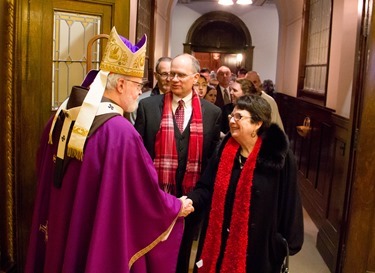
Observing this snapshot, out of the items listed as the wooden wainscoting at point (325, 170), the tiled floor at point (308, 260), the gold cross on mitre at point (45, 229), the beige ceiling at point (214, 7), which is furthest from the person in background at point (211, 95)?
the beige ceiling at point (214, 7)

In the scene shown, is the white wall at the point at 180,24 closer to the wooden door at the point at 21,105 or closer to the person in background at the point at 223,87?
the person in background at the point at 223,87

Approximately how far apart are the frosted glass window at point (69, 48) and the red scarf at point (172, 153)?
0.79 metres

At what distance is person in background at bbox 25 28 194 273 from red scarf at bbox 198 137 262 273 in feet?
0.89

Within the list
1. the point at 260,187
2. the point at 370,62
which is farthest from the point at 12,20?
the point at 370,62

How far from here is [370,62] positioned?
2750 millimetres

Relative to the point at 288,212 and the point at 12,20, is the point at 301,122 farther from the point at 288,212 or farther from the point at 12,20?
the point at 12,20

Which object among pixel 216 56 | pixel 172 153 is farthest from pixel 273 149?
pixel 216 56

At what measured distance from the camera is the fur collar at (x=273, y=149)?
6.58ft

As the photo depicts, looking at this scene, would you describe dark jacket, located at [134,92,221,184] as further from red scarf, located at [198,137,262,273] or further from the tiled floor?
the tiled floor

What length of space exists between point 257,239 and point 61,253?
90 centimetres

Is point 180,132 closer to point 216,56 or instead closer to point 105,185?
point 105,185

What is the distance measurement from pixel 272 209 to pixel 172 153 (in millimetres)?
723

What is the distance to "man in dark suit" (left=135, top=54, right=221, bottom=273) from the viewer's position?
8.32ft

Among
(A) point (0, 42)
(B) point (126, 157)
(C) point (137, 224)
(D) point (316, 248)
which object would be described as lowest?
(D) point (316, 248)
